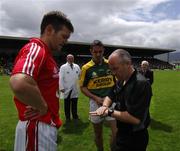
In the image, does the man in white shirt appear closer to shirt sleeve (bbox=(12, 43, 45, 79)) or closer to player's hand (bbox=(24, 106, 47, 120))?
player's hand (bbox=(24, 106, 47, 120))

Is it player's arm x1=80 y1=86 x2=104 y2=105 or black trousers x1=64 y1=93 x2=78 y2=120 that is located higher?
player's arm x1=80 y1=86 x2=104 y2=105

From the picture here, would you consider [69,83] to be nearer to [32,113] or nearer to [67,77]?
[67,77]

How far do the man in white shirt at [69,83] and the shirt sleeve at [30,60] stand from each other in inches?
348

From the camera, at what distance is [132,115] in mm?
4160

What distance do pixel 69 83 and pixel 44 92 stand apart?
A: 884cm

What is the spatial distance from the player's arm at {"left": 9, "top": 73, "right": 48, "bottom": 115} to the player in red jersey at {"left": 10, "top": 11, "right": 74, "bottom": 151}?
1cm

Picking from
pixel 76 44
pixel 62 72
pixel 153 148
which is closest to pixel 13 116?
pixel 62 72

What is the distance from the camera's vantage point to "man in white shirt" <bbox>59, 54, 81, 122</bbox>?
486 inches

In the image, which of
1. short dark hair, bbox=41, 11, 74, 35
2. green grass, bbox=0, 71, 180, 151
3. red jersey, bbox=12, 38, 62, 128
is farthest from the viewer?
green grass, bbox=0, 71, 180, 151

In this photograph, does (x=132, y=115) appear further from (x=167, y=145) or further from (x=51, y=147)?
(x=167, y=145)

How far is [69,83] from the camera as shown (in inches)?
488

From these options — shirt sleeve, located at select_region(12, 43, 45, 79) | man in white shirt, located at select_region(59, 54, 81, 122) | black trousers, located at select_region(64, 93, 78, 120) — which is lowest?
A: black trousers, located at select_region(64, 93, 78, 120)

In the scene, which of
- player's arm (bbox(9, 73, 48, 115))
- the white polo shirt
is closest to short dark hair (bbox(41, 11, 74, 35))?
player's arm (bbox(9, 73, 48, 115))

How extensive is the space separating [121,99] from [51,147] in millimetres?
1180
